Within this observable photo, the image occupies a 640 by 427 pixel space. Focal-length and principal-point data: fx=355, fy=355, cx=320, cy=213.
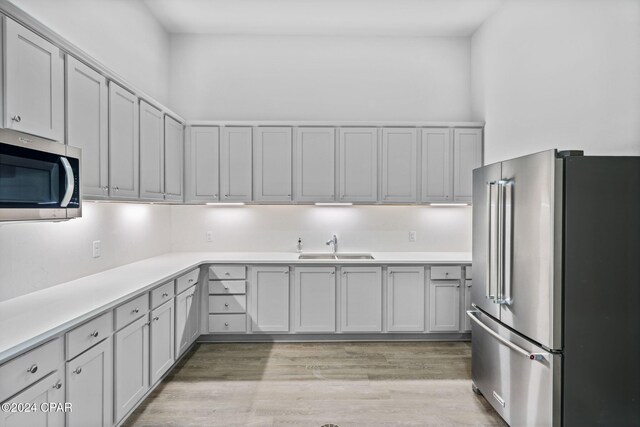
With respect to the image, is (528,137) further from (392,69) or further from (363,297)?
(363,297)

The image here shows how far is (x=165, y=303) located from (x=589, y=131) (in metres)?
3.40

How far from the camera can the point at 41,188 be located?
1.77 metres

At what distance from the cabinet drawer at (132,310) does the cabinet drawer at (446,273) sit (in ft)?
8.90

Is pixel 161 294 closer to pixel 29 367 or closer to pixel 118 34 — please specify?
pixel 29 367

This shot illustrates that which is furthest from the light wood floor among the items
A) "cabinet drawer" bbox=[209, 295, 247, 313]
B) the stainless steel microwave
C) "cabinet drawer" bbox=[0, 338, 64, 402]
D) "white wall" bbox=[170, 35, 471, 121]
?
"white wall" bbox=[170, 35, 471, 121]

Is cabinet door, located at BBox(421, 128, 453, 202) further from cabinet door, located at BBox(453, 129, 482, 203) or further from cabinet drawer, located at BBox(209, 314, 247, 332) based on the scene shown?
cabinet drawer, located at BBox(209, 314, 247, 332)

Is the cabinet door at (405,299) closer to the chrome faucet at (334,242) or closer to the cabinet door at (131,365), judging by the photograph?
the chrome faucet at (334,242)

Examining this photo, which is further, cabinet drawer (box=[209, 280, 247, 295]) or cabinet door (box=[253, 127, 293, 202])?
cabinet door (box=[253, 127, 293, 202])

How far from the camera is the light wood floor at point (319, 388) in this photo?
8.02 feet

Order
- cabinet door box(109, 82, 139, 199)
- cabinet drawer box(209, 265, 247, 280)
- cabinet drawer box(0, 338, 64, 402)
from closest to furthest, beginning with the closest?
cabinet drawer box(0, 338, 64, 402) → cabinet door box(109, 82, 139, 199) → cabinet drawer box(209, 265, 247, 280)

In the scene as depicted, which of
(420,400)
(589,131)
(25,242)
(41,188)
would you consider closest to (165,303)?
(25,242)

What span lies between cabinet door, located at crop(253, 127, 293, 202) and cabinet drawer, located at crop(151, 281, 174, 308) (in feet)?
4.90

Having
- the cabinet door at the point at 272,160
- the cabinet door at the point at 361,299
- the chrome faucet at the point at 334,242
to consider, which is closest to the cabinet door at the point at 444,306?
the cabinet door at the point at 361,299

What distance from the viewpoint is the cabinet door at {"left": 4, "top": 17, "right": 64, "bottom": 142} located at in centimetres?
167
